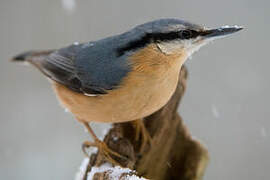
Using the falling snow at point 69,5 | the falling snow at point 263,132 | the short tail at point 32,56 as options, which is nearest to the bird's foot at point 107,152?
the short tail at point 32,56

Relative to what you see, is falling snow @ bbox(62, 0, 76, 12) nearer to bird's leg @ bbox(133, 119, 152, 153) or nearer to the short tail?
the short tail

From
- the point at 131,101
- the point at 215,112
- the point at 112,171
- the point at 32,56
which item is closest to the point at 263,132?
the point at 215,112

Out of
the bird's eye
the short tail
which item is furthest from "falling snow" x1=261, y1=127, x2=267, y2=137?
the short tail

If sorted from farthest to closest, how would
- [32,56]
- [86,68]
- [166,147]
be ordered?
1. [32,56]
2. [166,147]
3. [86,68]

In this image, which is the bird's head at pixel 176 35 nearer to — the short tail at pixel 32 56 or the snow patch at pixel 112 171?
the snow patch at pixel 112 171

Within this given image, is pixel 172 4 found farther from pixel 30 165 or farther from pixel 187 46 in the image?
pixel 30 165

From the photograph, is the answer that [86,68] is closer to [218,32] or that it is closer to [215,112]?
[218,32]

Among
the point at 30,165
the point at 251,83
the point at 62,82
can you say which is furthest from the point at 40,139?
the point at 251,83
